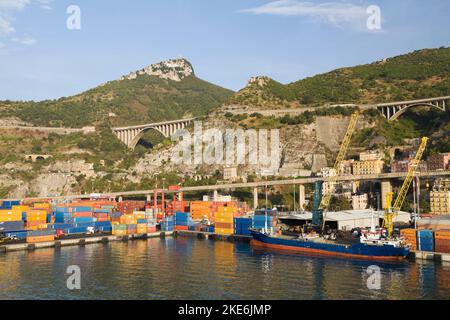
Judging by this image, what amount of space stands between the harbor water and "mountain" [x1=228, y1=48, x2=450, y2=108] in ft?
384

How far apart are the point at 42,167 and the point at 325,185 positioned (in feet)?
302

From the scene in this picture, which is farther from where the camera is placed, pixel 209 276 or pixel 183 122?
pixel 183 122

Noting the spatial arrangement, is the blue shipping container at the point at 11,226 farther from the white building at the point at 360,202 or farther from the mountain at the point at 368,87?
the mountain at the point at 368,87

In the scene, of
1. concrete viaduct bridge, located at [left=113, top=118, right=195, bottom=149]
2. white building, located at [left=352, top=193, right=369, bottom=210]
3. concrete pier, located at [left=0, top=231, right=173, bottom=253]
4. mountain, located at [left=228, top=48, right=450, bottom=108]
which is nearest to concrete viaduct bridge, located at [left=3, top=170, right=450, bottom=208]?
white building, located at [left=352, top=193, right=369, bottom=210]

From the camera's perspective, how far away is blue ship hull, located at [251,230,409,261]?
2249 inches

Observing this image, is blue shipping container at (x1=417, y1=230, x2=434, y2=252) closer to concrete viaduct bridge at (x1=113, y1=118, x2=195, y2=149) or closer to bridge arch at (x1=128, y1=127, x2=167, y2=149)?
concrete viaduct bridge at (x1=113, y1=118, x2=195, y2=149)

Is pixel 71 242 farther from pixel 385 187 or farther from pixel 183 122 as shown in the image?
pixel 183 122

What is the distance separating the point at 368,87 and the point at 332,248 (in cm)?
12868

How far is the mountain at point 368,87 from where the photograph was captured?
543 ft

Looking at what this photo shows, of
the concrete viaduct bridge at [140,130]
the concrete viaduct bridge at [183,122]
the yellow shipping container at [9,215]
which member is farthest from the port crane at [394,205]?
the concrete viaduct bridge at [140,130]

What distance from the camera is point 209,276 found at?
4684 cm

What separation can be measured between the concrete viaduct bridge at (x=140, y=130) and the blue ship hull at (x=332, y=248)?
119 m

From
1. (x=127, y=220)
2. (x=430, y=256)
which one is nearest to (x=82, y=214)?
(x=127, y=220)
